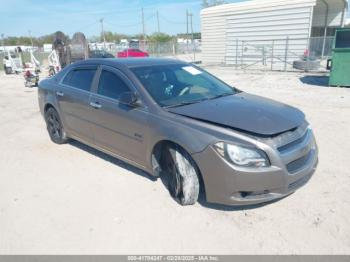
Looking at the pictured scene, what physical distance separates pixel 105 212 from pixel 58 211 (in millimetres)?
545

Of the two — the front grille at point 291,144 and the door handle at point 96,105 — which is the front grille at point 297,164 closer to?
the front grille at point 291,144

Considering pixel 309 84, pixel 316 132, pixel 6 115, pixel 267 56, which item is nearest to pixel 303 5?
pixel 267 56

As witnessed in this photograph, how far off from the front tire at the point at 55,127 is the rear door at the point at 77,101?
307 mm

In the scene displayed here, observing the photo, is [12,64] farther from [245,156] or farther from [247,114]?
[245,156]

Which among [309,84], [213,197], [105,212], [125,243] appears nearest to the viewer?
[125,243]

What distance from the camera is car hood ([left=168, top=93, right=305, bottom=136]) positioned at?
2.86 metres

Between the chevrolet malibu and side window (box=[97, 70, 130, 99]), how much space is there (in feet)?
0.04

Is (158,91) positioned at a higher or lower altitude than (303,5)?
lower

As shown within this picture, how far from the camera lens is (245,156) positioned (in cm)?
273

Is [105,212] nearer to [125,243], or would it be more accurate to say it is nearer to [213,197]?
[125,243]

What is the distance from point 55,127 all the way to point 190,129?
3399 mm

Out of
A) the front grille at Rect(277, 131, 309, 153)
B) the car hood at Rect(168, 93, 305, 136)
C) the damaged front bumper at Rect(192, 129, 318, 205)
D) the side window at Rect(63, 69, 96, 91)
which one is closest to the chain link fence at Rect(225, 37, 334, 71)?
the car hood at Rect(168, 93, 305, 136)

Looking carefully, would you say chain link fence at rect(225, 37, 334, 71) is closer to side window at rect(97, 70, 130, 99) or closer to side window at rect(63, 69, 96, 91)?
side window at rect(63, 69, 96, 91)

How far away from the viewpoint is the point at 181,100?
11.6 ft
